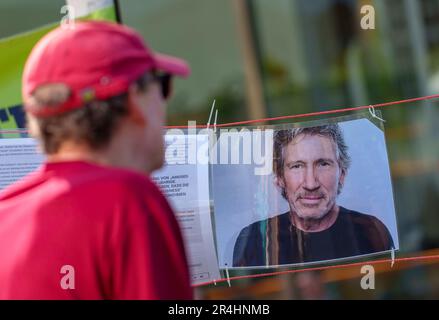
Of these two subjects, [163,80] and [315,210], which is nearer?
[163,80]

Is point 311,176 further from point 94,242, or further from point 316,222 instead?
point 94,242

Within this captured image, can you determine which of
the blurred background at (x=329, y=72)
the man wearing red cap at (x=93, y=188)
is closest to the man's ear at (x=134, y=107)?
the man wearing red cap at (x=93, y=188)

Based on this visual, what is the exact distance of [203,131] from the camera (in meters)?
3.26

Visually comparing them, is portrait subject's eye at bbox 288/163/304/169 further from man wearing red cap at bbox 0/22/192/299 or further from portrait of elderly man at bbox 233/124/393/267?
man wearing red cap at bbox 0/22/192/299

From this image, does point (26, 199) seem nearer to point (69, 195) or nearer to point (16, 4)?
point (69, 195)

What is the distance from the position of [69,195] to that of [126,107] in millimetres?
218

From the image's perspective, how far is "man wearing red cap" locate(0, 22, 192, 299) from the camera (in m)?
1.71

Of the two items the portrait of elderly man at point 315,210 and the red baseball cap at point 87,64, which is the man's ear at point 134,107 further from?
the portrait of elderly man at point 315,210

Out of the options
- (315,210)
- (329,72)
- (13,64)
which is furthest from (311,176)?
(329,72)

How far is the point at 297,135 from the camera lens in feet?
10.5

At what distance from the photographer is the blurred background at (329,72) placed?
24.7 ft

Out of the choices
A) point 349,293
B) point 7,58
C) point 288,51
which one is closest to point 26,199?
point 7,58

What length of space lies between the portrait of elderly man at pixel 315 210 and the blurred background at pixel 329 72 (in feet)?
13.5

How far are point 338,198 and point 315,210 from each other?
0.09 meters
